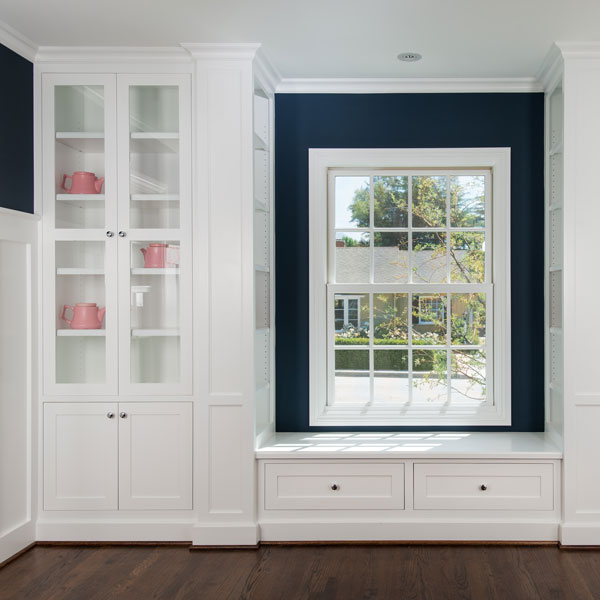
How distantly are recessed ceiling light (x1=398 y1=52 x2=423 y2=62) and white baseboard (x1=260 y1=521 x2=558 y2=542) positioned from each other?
2.66 meters

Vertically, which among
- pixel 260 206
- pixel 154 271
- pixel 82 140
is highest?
pixel 82 140

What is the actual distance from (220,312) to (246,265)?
0.30 m

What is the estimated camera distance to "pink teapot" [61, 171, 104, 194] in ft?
11.9

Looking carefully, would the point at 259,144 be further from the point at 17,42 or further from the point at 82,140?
the point at 17,42

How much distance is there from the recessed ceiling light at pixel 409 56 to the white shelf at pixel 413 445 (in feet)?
7.40

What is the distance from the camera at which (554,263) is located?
12.8ft

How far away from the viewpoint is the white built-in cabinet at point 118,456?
3598 millimetres

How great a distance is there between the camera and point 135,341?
11.9 ft

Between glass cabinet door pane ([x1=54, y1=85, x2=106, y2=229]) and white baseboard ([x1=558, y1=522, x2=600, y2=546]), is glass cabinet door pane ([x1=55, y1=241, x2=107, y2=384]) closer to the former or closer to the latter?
glass cabinet door pane ([x1=54, y1=85, x2=106, y2=229])

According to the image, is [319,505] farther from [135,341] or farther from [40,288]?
[40,288]

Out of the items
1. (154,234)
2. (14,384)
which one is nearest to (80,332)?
(14,384)

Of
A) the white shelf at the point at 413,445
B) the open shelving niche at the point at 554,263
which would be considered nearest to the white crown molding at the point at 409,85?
the open shelving niche at the point at 554,263

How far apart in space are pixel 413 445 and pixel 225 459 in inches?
43.8

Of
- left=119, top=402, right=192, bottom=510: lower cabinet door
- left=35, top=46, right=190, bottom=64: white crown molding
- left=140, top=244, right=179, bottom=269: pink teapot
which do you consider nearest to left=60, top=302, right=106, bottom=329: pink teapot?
left=140, top=244, right=179, bottom=269: pink teapot
